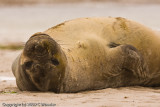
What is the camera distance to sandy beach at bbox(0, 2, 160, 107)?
4565mm

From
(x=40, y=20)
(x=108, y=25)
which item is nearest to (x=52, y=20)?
(x=40, y=20)

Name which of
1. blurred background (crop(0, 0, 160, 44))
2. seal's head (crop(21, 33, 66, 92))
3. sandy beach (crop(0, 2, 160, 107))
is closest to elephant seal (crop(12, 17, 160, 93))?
seal's head (crop(21, 33, 66, 92))

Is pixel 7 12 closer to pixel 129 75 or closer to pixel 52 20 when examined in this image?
pixel 52 20

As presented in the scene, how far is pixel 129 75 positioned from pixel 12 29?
11.9 m

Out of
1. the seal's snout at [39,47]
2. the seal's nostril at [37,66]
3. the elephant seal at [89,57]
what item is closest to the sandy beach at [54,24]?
the elephant seal at [89,57]

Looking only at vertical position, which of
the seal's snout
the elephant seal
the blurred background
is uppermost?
the seal's snout

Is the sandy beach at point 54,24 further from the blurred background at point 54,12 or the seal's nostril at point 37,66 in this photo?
the seal's nostril at point 37,66

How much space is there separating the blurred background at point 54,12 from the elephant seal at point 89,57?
29.0ft

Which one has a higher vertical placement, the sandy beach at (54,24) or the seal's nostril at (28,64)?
the seal's nostril at (28,64)

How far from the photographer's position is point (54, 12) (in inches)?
808

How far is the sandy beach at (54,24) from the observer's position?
456cm

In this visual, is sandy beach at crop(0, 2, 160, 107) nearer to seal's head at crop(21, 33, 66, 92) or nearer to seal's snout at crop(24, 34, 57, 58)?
seal's head at crop(21, 33, 66, 92)

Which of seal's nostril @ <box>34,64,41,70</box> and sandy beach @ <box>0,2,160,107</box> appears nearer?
sandy beach @ <box>0,2,160,107</box>

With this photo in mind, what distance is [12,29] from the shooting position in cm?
1730
